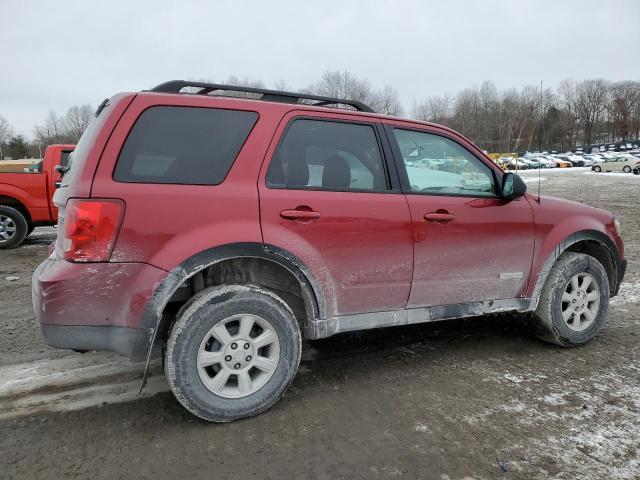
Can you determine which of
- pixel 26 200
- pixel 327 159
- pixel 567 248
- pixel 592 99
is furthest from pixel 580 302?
pixel 592 99

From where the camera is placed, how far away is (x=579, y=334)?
3980 millimetres

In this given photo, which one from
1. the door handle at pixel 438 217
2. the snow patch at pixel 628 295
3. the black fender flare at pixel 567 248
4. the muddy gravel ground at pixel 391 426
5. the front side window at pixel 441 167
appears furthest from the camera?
the snow patch at pixel 628 295

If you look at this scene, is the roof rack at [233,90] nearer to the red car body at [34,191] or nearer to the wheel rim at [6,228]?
the red car body at [34,191]

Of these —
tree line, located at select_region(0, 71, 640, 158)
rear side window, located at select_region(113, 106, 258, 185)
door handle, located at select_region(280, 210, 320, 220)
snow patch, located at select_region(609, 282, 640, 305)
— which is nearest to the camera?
rear side window, located at select_region(113, 106, 258, 185)

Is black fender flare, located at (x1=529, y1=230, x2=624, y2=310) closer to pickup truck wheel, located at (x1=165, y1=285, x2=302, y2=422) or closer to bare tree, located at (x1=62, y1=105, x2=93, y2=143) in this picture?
pickup truck wheel, located at (x1=165, y1=285, x2=302, y2=422)

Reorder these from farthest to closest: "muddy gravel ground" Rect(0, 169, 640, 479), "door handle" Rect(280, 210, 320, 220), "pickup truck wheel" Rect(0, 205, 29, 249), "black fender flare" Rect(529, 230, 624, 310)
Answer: "pickup truck wheel" Rect(0, 205, 29, 249)
"black fender flare" Rect(529, 230, 624, 310)
"door handle" Rect(280, 210, 320, 220)
"muddy gravel ground" Rect(0, 169, 640, 479)

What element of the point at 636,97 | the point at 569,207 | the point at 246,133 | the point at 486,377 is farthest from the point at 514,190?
the point at 636,97

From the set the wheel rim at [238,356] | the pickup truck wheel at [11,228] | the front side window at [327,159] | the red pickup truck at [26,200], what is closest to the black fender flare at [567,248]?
the front side window at [327,159]

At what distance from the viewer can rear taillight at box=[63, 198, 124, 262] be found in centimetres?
252

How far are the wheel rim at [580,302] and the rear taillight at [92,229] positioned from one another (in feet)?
11.4

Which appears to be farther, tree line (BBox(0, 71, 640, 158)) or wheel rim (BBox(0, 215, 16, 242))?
tree line (BBox(0, 71, 640, 158))

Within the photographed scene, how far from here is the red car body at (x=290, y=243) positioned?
8.46 ft

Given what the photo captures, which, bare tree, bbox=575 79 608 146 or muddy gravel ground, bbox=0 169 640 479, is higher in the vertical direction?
bare tree, bbox=575 79 608 146

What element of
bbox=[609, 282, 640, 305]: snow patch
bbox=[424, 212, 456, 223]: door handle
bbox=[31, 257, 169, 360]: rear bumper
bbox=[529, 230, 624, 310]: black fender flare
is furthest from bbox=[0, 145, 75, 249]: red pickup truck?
bbox=[609, 282, 640, 305]: snow patch
